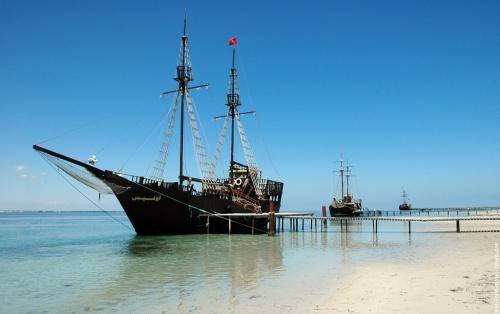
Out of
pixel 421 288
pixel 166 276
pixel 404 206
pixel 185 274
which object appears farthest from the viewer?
pixel 404 206

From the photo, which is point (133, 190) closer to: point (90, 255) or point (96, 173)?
point (96, 173)

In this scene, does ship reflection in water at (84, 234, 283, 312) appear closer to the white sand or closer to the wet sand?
the wet sand

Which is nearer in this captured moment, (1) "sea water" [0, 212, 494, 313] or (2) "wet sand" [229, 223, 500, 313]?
(2) "wet sand" [229, 223, 500, 313]

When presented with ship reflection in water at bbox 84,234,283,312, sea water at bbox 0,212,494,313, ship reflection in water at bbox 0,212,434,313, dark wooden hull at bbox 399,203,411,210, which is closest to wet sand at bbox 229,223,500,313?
ship reflection in water at bbox 0,212,434,313

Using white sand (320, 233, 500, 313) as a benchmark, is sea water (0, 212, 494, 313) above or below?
below

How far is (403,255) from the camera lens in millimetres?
24141

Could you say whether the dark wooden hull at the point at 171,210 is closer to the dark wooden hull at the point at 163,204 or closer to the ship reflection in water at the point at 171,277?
the dark wooden hull at the point at 163,204

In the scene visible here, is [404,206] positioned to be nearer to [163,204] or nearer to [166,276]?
[163,204]

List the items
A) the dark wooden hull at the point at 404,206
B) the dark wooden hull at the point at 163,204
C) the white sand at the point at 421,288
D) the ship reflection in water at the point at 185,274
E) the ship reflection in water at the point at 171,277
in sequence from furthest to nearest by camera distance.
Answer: the dark wooden hull at the point at 404,206 → the dark wooden hull at the point at 163,204 → the ship reflection in water at the point at 185,274 → the ship reflection in water at the point at 171,277 → the white sand at the point at 421,288

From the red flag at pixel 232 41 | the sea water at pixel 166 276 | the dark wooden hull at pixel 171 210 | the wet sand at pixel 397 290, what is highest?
the red flag at pixel 232 41

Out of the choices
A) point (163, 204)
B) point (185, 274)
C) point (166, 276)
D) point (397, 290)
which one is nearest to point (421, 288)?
point (397, 290)

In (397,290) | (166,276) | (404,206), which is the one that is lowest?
(166,276)

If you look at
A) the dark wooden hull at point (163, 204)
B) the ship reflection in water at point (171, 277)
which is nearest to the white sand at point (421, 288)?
the ship reflection in water at point (171, 277)

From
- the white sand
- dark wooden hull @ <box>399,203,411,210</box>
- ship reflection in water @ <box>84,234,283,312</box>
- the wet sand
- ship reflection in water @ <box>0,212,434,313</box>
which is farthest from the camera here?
dark wooden hull @ <box>399,203,411,210</box>
